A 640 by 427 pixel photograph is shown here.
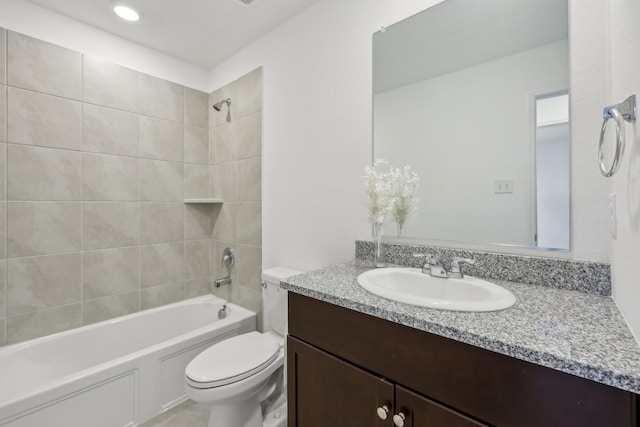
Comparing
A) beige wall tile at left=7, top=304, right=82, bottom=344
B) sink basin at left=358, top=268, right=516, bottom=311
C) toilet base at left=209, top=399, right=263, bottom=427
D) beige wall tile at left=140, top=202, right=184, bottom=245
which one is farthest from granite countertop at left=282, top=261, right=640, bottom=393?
beige wall tile at left=7, top=304, right=82, bottom=344

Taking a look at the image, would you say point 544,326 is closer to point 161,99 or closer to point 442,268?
point 442,268

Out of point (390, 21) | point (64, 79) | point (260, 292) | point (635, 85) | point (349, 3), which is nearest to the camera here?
point (635, 85)

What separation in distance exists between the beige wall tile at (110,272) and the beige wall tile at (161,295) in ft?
0.33

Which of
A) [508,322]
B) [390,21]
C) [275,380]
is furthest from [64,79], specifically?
[508,322]

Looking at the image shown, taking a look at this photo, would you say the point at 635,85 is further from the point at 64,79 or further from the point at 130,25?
the point at 64,79

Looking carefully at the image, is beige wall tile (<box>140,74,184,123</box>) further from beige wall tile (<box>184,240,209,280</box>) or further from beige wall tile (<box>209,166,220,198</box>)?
beige wall tile (<box>184,240,209,280</box>)

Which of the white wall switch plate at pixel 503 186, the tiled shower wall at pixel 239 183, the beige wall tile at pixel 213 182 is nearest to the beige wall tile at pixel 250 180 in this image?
the tiled shower wall at pixel 239 183

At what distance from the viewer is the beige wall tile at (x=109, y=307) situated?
6.28 feet

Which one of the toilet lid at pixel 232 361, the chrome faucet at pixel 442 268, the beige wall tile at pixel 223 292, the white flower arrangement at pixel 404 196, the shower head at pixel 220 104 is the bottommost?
the toilet lid at pixel 232 361

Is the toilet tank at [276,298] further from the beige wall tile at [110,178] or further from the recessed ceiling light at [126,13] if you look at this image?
the recessed ceiling light at [126,13]

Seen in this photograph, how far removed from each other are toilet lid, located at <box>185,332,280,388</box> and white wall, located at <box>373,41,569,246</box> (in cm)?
101

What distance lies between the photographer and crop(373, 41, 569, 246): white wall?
1.06 metres

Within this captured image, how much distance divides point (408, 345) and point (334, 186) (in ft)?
3.31

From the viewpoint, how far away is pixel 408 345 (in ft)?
2.46
